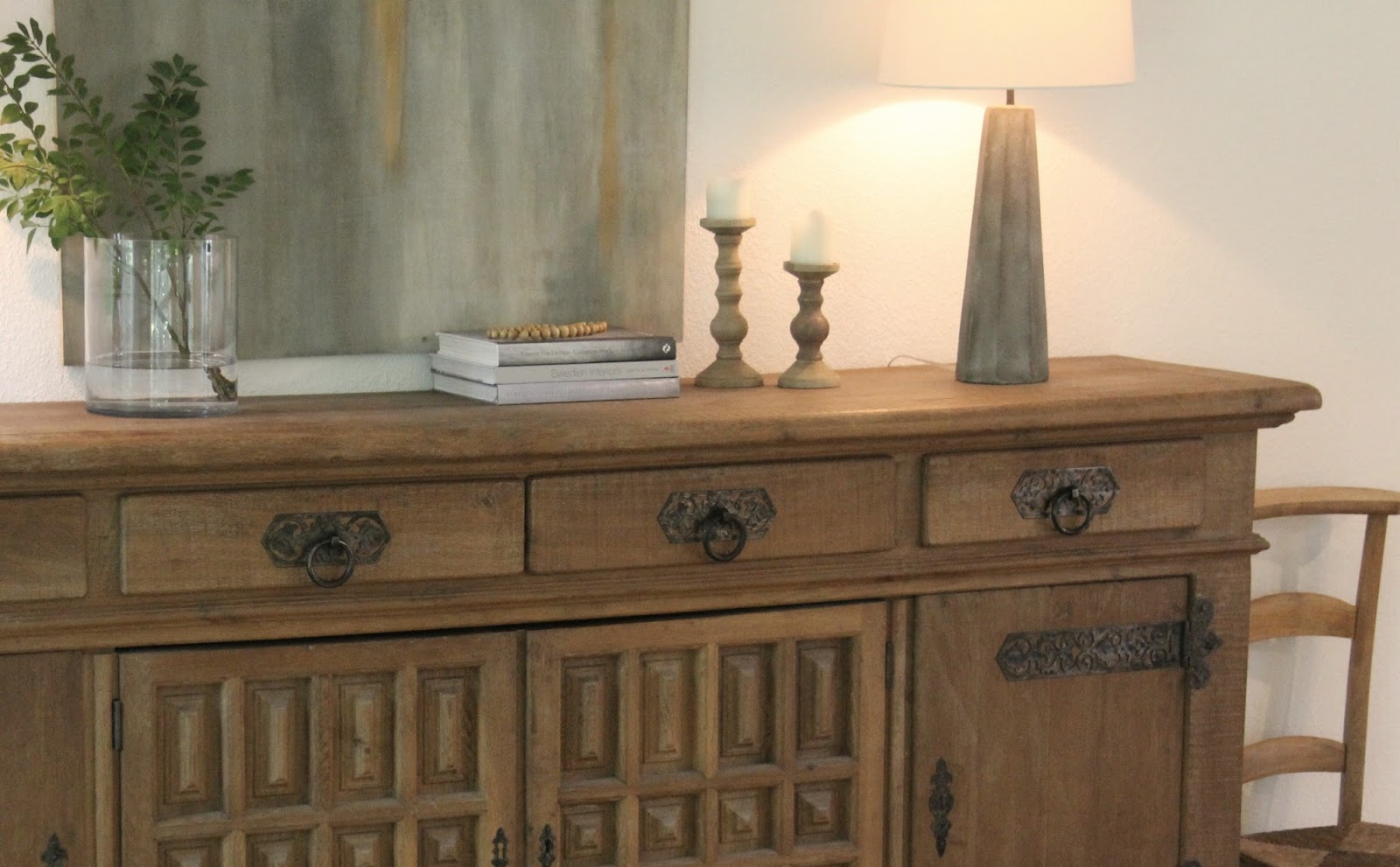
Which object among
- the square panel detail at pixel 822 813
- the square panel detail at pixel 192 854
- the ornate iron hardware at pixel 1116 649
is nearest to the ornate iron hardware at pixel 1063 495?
the ornate iron hardware at pixel 1116 649

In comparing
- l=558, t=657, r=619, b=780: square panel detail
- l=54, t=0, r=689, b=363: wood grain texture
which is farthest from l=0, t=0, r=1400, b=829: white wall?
l=558, t=657, r=619, b=780: square panel detail

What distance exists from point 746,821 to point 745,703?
148 millimetres

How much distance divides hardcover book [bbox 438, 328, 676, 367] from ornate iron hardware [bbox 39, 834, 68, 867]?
0.72 meters

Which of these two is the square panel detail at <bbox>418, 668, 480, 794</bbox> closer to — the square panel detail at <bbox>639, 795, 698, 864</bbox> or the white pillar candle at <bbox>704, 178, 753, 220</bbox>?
the square panel detail at <bbox>639, 795, 698, 864</bbox>

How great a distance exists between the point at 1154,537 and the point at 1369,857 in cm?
81

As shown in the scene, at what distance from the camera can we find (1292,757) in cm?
276

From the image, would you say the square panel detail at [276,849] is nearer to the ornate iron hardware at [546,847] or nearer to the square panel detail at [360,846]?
the square panel detail at [360,846]

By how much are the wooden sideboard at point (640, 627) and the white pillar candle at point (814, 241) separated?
0.18m

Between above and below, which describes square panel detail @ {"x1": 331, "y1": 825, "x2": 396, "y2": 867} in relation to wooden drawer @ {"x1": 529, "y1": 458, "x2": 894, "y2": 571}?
below

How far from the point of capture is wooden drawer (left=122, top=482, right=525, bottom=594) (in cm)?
180

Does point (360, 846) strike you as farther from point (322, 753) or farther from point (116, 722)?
point (116, 722)

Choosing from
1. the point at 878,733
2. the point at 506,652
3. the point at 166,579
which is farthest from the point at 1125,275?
the point at 166,579

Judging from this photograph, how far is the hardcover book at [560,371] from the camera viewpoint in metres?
2.07

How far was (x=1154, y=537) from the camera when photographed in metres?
2.21
